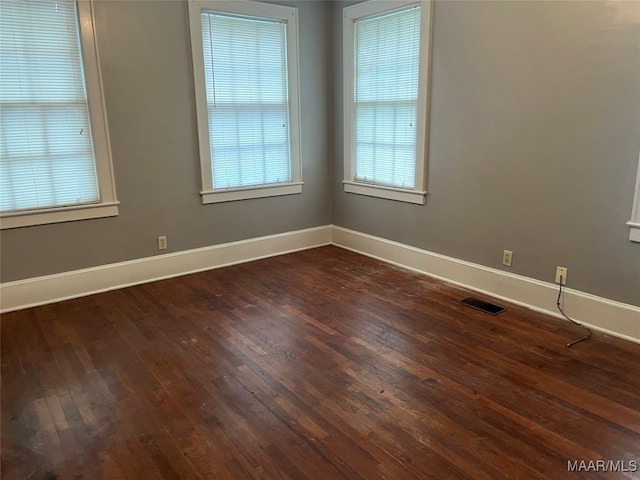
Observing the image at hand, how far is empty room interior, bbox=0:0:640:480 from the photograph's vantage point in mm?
2059

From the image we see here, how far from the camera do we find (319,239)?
197 inches

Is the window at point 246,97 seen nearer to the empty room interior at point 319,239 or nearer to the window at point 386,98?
the empty room interior at point 319,239

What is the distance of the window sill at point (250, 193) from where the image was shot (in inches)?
165

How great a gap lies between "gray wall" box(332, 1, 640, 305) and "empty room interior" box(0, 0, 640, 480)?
0.05ft

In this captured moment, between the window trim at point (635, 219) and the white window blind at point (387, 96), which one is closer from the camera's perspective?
the window trim at point (635, 219)

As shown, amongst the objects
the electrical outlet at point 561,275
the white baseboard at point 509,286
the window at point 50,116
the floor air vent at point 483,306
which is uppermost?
the window at point 50,116

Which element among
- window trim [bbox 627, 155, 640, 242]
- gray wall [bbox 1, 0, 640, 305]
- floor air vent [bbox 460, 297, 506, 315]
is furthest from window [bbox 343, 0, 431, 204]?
window trim [bbox 627, 155, 640, 242]

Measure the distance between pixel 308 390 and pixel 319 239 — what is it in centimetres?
274

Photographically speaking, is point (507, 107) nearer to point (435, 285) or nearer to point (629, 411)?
point (435, 285)
